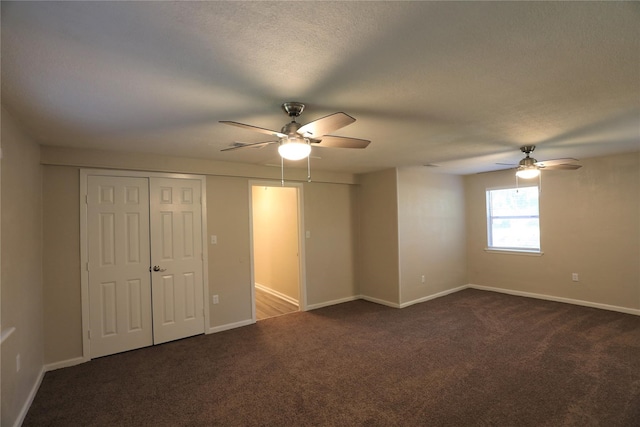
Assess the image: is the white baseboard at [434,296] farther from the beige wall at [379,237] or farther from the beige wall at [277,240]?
the beige wall at [277,240]

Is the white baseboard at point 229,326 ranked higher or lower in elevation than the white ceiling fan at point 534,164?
lower

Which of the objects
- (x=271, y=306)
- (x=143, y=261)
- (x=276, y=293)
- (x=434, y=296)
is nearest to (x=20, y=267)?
(x=143, y=261)

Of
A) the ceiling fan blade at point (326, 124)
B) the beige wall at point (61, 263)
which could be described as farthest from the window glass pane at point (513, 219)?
the beige wall at point (61, 263)

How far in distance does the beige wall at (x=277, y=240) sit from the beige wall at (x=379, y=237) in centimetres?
131

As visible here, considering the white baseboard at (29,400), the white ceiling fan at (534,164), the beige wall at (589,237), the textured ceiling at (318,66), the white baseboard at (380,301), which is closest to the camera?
the textured ceiling at (318,66)

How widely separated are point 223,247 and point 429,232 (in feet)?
12.1

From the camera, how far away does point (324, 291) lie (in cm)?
539

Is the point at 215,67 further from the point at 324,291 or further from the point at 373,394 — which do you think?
the point at 324,291

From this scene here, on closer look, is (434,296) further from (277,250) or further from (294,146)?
(294,146)

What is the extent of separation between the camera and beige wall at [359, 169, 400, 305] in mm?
5211

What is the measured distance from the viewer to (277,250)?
19.9 feet

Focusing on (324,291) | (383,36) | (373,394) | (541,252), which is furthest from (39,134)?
(541,252)

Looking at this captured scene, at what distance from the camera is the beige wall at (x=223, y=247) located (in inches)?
130

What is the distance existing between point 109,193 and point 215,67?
9.13ft
